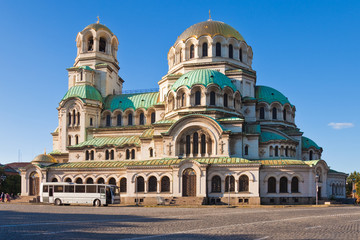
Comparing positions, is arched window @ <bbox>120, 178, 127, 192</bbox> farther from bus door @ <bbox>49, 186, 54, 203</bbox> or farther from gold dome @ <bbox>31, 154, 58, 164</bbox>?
gold dome @ <bbox>31, 154, 58, 164</bbox>

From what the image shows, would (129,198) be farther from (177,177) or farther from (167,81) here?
(167,81)

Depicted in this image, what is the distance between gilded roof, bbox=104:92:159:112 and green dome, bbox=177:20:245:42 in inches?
387

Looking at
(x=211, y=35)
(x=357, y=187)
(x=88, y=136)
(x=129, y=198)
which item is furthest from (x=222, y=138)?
(x=357, y=187)

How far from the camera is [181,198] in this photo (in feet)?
154

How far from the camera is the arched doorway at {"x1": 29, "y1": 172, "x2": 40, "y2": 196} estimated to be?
55.9m

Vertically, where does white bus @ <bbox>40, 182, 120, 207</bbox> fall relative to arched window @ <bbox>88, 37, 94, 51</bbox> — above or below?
below

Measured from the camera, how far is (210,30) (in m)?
60.8

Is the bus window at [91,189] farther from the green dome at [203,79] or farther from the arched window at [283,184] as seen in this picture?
the arched window at [283,184]

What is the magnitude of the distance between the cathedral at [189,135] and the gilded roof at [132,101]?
0.17 m

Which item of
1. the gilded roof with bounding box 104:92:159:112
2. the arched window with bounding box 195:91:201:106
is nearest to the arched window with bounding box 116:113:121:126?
the gilded roof with bounding box 104:92:159:112

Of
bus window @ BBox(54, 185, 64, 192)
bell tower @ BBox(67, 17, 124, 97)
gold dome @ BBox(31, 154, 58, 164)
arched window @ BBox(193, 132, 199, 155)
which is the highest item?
bell tower @ BBox(67, 17, 124, 97)

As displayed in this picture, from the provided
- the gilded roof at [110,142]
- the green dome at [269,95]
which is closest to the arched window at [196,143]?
the gilded roof at [110,142]

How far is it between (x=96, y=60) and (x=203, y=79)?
20810 millimetres

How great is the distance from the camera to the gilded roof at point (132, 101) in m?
62.4
